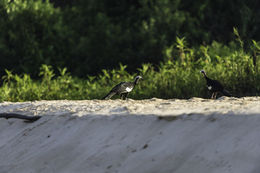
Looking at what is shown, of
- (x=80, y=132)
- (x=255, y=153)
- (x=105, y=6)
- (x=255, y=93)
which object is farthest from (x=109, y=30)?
(x=255, y=153)

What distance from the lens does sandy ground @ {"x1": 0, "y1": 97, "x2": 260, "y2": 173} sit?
13.0 feet

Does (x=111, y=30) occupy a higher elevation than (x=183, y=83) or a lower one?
higher

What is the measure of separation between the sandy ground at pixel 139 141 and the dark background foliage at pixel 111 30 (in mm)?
7679

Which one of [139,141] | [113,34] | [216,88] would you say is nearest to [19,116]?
[139,141]

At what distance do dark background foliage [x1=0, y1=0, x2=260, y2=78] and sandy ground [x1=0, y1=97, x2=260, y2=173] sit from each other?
7679mm

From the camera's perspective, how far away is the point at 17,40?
44.9 feet

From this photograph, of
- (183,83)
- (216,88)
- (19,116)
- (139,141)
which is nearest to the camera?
(139,141)

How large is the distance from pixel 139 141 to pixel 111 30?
9681mm

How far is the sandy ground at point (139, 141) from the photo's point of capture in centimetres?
397

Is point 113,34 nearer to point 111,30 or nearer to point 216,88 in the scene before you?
point 111,30

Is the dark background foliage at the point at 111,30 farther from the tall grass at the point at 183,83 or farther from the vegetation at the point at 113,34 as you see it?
the tall grass at the point at 183,83

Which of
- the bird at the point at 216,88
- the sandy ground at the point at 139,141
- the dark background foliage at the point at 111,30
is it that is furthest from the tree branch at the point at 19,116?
the dark background foliage at the point at 111,30

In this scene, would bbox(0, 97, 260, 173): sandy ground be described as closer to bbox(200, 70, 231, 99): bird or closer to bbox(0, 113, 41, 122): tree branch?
bbox(0, 113, 41, 122): tree branch

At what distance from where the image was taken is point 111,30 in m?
13.9
